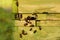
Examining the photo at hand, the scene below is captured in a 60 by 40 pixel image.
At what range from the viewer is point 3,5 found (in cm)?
219

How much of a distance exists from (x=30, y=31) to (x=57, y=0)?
0.38 m

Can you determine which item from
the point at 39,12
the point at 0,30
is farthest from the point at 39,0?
the point at 0,30

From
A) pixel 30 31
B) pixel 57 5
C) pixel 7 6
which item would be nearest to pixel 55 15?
pixel 57 5

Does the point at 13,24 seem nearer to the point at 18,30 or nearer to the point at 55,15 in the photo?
the point at 18,30

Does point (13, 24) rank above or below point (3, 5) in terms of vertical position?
below

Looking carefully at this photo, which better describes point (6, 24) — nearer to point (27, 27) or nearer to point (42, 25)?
point (27, 27)

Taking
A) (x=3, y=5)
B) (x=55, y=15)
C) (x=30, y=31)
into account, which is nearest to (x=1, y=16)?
(x=3, y=5)

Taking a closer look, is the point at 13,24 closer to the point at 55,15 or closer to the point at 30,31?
the point at 30,31

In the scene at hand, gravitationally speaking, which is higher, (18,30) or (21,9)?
(21,9)

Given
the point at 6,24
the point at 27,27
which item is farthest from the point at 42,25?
the point at 6,24

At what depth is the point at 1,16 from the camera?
219 centimetres

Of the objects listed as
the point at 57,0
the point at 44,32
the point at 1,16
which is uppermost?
the point at 57,0

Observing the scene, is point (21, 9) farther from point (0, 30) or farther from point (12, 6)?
point (0, 30)

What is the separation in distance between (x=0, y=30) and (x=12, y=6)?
9.9 inches
